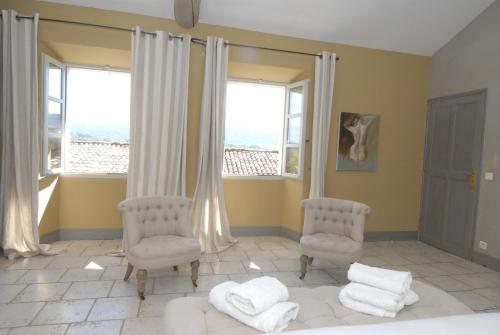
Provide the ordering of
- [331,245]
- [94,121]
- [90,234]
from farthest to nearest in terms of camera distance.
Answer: [94,121] < [90,234] < [331,245]

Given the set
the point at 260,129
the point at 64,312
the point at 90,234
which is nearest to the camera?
the point at 64,312

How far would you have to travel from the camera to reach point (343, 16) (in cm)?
446

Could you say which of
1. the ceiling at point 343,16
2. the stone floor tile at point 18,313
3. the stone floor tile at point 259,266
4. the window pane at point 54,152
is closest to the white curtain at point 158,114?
the ceiling at point 343,16

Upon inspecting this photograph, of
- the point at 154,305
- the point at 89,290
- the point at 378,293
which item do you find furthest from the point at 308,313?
the point at 89,290

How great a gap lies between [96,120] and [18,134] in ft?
4.08

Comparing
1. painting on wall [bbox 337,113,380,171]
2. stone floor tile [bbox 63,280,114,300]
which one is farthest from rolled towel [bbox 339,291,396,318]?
painting on wall [bbox 337,113,380,171]

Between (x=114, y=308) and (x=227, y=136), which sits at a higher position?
(x=227, y=136)

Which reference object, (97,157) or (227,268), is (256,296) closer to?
(227,268)

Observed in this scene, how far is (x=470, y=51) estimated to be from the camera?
15.3 ft

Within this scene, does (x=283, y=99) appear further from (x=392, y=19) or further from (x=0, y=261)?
(x=0, y=261)

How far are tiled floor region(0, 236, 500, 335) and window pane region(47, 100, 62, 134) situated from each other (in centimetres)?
159

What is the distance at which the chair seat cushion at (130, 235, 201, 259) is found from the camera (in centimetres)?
304

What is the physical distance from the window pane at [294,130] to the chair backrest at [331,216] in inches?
57.5

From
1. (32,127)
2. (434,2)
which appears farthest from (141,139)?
(434,2)
